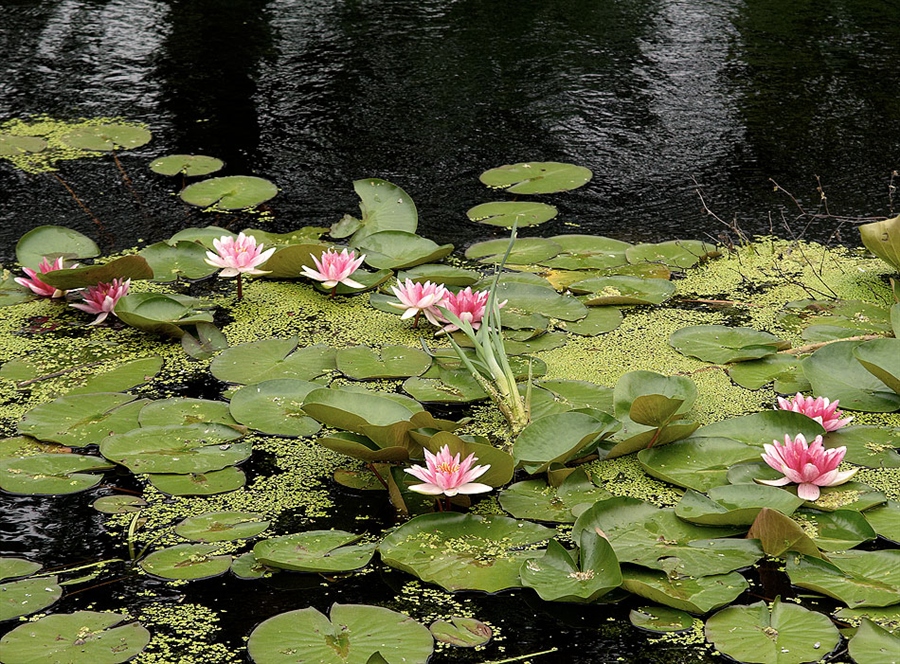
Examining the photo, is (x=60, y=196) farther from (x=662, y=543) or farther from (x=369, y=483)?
(x=662, y=543)

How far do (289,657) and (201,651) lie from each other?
15 centimetres

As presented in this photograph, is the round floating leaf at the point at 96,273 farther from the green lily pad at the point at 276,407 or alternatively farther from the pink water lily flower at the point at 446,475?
the pink water lily flower at the point at 446,475

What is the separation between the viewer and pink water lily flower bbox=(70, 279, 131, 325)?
262 cm

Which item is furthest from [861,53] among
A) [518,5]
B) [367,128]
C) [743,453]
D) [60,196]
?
[60,196]

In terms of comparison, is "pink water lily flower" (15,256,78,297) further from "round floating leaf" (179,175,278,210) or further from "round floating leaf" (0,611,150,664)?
"round floating leaf" (0,611,150,664)

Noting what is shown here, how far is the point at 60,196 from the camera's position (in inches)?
133

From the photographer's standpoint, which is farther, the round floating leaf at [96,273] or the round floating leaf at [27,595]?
the round floating leaf at [96,273]

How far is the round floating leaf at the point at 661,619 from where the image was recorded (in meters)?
1.59

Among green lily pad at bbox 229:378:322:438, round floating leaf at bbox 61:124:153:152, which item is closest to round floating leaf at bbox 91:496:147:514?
green lily pad at bbox 229:378:322:438

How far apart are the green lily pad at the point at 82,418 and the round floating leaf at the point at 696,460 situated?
1.12 m

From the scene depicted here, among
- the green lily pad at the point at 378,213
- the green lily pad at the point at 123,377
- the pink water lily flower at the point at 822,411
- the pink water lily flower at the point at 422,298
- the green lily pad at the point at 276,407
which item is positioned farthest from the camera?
the green lily pad at the point at 378,213

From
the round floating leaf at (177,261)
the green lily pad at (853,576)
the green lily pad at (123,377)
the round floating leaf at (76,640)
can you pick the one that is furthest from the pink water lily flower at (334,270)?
the green lily pad at (853,576)

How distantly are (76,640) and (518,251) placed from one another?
177 cm

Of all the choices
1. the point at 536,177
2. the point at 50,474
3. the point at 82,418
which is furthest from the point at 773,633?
the point at 536,177
